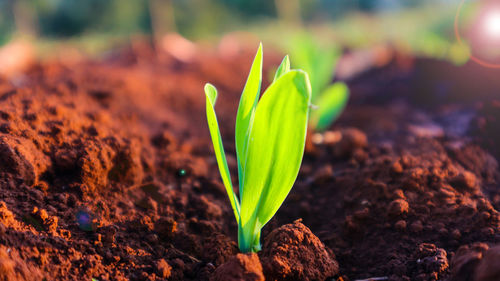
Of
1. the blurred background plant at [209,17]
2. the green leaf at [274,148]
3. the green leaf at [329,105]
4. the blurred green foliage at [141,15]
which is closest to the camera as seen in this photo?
the green leaf at [274,148]

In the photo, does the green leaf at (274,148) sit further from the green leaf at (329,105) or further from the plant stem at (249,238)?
the green leaf at (329,105)

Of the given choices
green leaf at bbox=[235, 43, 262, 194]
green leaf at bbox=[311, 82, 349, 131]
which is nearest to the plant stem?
green leaf at bbox=[235, 43, 262, 194]

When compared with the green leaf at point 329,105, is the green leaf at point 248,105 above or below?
above

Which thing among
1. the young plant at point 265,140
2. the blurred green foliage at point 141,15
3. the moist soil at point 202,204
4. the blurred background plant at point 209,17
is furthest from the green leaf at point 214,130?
the blurred green foliage at point 141,15

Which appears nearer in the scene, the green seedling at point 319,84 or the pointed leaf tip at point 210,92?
the pointed leaf tip at point 210,92

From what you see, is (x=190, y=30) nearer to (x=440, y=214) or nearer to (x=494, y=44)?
(x=494, y=44)

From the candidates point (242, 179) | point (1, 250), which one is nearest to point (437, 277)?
point (242, 179)

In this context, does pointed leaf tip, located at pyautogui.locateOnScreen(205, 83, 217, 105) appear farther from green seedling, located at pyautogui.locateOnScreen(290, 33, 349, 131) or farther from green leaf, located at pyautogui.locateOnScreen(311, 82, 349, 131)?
green leaf, located at pyautogui.locateOnScreen(311, 82, 349, 131)
